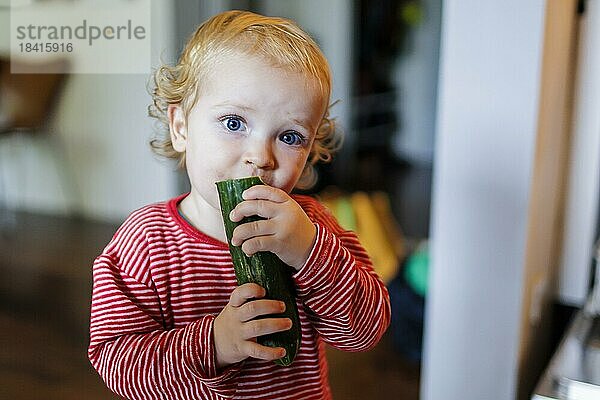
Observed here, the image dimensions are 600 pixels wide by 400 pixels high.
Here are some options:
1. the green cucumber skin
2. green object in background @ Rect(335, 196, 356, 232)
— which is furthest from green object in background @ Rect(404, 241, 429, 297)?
the green cucumber skin

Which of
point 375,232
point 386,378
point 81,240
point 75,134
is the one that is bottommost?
point 386,378

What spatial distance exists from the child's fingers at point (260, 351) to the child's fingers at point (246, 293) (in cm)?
4

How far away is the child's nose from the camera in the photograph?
0.66 metres

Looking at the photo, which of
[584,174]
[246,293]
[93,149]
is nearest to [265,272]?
[246,293]

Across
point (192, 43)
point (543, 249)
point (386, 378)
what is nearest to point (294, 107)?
point (192, 43)

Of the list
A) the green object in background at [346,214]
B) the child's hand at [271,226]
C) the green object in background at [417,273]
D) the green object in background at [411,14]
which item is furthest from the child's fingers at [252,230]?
the green object in background at [411,14]

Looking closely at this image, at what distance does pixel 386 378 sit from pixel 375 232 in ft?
2.07

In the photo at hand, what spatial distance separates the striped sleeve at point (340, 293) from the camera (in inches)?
26.8

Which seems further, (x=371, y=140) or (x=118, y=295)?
(x=371, y=140)

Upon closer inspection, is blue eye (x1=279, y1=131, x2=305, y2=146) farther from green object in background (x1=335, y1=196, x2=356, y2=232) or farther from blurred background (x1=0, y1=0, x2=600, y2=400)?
green object in background (x1=335, y1=196, x2=356, y2=232)

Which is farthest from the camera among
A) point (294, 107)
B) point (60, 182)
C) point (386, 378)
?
point (386, 378)

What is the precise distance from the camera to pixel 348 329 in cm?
74

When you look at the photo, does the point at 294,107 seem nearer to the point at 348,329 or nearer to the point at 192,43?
the point at 192,43

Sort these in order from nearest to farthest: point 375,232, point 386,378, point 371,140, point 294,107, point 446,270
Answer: point 294,107
point 446,270
point 386,378
point 375,232
point 371,140
